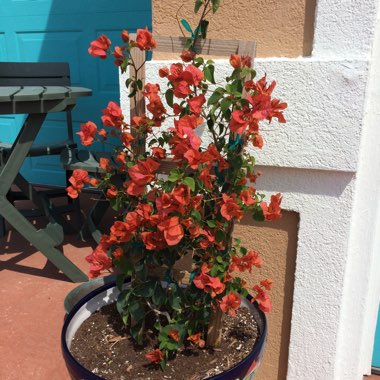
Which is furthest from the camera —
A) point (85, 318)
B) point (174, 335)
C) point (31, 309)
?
point (31, 309)

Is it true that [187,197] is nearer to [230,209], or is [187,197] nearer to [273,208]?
[230,209]

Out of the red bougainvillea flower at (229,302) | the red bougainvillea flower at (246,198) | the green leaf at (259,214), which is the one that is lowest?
the red bougainvillea flower at (229,302)

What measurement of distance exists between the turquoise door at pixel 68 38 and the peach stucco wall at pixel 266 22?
6.49 feet

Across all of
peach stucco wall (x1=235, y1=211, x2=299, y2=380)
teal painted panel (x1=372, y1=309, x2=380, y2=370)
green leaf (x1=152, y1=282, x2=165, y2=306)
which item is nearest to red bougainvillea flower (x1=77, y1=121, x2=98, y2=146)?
green leaf (x1=152, y1=282, x2=165, y2=306)

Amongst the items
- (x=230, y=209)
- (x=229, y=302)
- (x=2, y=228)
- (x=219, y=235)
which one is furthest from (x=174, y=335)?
(x=2, y=228)

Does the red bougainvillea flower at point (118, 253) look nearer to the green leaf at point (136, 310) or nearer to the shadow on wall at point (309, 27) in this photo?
the green leaf at point (136, 310)

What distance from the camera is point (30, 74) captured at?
335cm

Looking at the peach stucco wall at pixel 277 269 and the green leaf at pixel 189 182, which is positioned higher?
the green leaf at pixel 189 182

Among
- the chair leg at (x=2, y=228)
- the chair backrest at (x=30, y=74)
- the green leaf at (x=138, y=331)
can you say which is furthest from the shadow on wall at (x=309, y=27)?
the chair leg at (x=2, y=228)

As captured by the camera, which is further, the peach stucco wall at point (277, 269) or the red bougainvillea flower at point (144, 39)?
the peach stucco wall at point (277, 269)

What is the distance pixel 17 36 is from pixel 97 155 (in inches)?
74.6

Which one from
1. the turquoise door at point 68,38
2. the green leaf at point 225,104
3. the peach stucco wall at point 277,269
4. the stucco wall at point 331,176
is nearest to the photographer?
the green leaf at point 225,104

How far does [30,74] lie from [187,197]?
295 centimetres

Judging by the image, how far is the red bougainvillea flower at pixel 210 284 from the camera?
1.04 m
